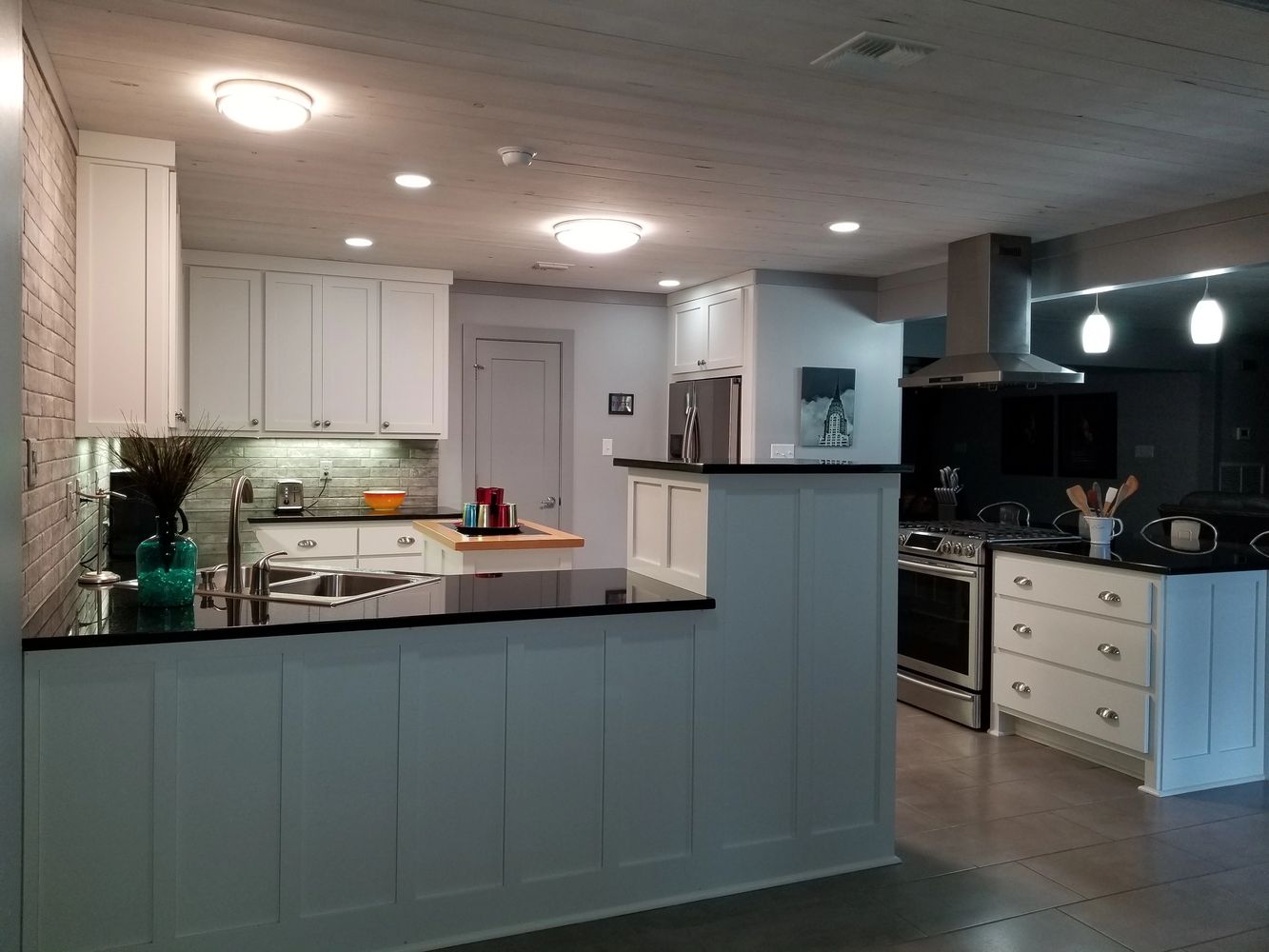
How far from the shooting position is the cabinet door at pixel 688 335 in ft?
19.7

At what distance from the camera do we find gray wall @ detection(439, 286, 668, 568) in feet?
20.4

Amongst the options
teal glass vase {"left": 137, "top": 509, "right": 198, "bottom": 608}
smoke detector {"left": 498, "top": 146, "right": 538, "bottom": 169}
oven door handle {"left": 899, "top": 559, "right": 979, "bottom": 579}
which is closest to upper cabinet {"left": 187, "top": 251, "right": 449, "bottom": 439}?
smoke detector {"left": 498, "top": 146, "right": 538, "bottom": 169}

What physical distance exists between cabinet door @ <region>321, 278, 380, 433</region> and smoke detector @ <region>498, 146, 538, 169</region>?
244cm

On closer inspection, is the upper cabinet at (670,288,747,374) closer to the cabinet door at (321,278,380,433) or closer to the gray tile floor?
the cabinet door at (321,278,380,433)

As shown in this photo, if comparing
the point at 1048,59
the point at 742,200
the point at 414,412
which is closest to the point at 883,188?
the point at 742,200

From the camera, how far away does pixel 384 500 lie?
561cm

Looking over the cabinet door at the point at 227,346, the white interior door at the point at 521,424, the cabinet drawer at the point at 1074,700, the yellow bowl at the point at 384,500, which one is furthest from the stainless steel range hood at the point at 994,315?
the cabinet door at the point at 227,346

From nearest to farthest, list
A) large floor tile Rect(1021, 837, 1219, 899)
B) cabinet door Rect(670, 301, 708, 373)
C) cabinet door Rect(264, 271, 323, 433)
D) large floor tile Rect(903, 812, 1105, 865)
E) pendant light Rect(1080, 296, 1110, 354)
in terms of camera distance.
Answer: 1. large floor tile Rect(1021, 837, 1219, 899)
2. large floor tile Rect(903, 812, 1105, 865)
3. pendant light Rect(1080, 296, 1110, 354)
4. cabinet door Rect(264, 271, 323, 433)
5. cabinet door Rect(670, 301, 708, 373)

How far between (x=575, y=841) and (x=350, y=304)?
3783 mm

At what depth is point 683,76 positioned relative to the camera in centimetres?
253

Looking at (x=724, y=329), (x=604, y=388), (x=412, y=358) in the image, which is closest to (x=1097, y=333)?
(x=724, y=329)

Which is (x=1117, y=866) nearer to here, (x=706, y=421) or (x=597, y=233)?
(x=597, y=233)

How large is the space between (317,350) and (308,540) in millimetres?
1080

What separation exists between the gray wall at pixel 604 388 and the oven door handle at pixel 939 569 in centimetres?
206
